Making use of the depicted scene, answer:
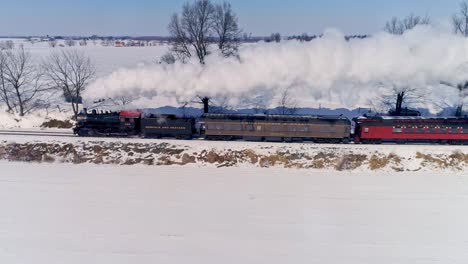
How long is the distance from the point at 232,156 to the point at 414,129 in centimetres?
1423

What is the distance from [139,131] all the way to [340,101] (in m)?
22.3

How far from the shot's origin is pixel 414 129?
28.1 m

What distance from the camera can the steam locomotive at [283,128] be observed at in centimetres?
2819

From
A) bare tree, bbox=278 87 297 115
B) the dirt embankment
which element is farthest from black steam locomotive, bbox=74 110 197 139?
bare tree, bbox=278 87 297 115

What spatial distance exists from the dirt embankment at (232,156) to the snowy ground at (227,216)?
1232 millimetres

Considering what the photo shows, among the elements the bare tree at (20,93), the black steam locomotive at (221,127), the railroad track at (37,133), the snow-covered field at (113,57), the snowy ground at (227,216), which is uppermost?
the snow-covered field at (113,57)

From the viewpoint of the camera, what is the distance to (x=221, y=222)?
18.2 m

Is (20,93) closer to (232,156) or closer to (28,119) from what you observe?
(28,119)

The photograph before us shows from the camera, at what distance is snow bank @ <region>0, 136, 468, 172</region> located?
85.4 feet

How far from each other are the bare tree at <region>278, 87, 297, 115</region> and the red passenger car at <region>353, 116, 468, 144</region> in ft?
33.1

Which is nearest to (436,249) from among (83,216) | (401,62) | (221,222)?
(221,222)

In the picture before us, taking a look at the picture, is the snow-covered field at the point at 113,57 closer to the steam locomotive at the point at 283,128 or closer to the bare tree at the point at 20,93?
the bare tree at the point at 20,93

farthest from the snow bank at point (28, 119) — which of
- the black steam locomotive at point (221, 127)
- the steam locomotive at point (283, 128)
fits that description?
the steam locomotive at point (283, 128)

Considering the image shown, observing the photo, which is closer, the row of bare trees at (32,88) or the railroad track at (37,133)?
the railroad track at (37,133)
